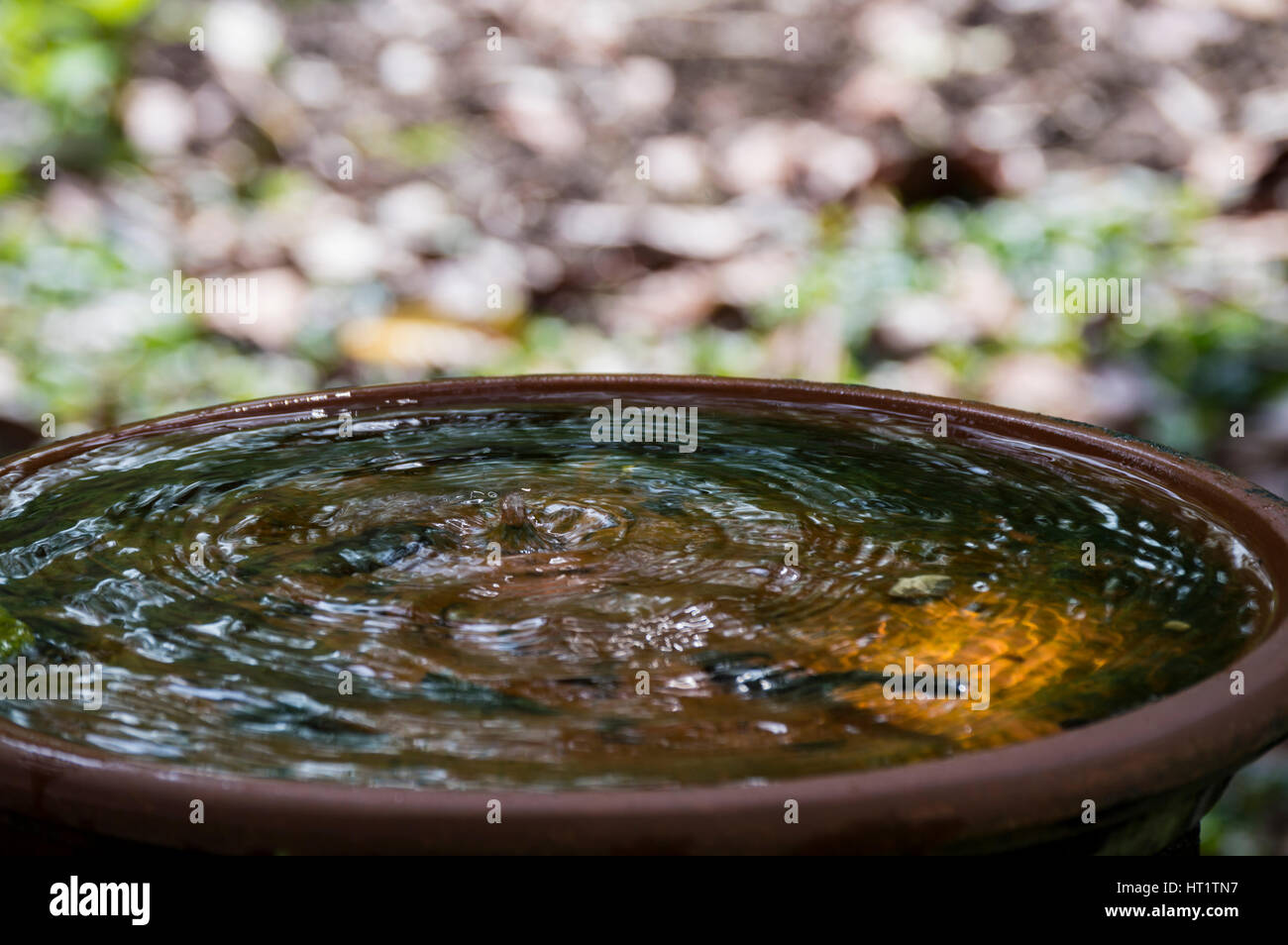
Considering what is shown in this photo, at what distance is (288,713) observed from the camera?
38.5 inches

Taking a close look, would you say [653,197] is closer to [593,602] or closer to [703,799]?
[593,602]

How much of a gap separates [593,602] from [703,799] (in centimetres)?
44

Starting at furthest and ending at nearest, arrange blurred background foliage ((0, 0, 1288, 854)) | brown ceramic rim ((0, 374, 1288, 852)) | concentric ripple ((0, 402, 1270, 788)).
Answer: blurred background foliage ((0, 0, 1288, 854)) → concentric ripple ((0, 402, 1270, 788)) → brown ceramic rim ((0, 374, 1288, 852))

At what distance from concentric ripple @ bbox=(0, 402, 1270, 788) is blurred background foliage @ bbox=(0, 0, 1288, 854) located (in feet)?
7.77

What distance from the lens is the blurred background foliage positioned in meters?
4.08

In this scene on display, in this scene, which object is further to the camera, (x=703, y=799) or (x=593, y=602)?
(x=593, y=602)

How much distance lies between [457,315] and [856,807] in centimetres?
375

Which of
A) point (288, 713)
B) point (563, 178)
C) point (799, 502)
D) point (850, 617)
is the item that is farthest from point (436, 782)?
point (563, 178)

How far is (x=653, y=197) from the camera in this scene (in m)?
4.84

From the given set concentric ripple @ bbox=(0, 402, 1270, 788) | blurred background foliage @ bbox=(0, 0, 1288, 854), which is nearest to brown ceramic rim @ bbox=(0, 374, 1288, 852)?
concentric ripple @ bbox=(0, 402, 1270, 788)

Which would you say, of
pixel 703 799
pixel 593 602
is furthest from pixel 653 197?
pixel 703 799

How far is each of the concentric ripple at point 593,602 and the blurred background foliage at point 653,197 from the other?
2368 millimetres

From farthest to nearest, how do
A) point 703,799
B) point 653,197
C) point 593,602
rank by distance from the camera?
point 653,197
point 593,602
point 703,799

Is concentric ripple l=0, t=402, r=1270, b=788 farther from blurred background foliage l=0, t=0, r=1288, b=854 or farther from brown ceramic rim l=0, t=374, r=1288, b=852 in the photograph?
blurred background foliage l=0, t=0, r=1288, b=854
